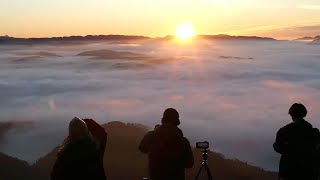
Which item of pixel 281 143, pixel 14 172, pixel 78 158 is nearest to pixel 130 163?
pixel 14 172

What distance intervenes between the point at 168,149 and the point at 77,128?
162 centimetres

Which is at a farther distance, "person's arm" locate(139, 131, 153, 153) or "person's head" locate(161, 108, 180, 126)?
"person's arm" locate(139, 131, 153, 153)

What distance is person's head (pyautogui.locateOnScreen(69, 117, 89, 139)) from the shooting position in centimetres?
567

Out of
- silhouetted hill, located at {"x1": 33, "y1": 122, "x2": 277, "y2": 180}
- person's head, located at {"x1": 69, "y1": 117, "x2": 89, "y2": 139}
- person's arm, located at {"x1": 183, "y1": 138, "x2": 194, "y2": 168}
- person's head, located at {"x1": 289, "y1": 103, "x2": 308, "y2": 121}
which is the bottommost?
silhouetted hill, located at {"x1": 33, "y1": 122, "x2": 277, "y2": 180}

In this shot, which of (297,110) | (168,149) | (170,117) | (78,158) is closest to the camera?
(78,158)

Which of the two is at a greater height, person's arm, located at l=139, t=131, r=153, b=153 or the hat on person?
the hat on person

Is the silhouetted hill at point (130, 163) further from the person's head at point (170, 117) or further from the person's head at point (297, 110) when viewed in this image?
the person's head at point (170, 117)

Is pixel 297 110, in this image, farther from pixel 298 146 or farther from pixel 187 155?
pixel 187 155

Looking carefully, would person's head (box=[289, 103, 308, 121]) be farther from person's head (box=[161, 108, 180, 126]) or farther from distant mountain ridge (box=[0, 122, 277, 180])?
distant mountain ridge (box=[0, 122, 277, 180])

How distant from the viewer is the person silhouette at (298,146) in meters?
7.17

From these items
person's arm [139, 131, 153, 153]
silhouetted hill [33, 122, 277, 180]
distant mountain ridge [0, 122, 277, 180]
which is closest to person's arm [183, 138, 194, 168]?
person's arm [139, 131, 153, 153]

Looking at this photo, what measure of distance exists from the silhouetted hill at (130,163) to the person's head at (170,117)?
3011 inches

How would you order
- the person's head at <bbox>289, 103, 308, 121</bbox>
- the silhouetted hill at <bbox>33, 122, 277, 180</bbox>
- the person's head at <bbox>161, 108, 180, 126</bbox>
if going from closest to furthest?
1. the person's head at <bbox>161, 108, 180, 126</bbox>
2. the person's head at <bbox>289, 103, 308, 121</bbox>
3. the silhouetted hill at <bbox>33, 122, 277, 180</bbox>

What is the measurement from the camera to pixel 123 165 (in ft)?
320
